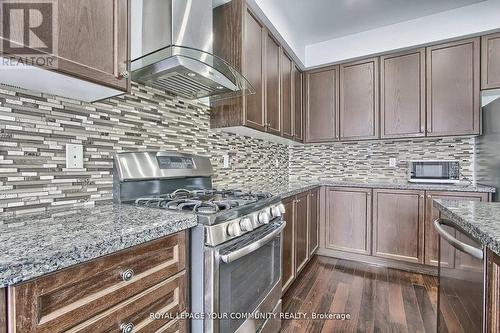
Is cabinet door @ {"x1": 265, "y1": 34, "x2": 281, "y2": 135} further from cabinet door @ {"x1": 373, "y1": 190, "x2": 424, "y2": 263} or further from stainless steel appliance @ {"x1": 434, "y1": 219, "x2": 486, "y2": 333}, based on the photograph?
stainless steel appliance @ {"x1": 434, "y1": 219, "x2": 486, "y2": 333}

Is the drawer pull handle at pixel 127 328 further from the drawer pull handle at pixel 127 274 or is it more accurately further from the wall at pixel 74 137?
the wall at pixel 74 137

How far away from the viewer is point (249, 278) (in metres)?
1.32

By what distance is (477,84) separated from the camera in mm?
2494

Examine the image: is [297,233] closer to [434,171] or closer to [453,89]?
[434,171]

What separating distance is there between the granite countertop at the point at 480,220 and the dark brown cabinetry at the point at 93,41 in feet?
4.53

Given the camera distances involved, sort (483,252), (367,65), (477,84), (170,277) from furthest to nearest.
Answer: (367,65)
(477,84)
(170,277)
(483,252)

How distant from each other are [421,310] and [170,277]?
1989mm

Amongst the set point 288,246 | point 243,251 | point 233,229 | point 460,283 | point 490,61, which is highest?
point 490,61

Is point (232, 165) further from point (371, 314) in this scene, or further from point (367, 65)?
point (367, 65)

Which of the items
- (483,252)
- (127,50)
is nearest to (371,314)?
(483,252)

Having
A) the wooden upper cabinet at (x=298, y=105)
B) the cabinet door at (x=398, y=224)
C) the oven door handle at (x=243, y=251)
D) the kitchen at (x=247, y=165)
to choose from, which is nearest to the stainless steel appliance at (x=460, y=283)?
the kitchen at (x=247, y=165)

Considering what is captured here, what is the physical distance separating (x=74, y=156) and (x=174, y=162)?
0.56 meters

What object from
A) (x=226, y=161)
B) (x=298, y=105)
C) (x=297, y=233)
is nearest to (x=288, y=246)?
(x=297, y=233)

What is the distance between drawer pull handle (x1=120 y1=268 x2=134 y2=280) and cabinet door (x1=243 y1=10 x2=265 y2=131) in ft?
4.51
